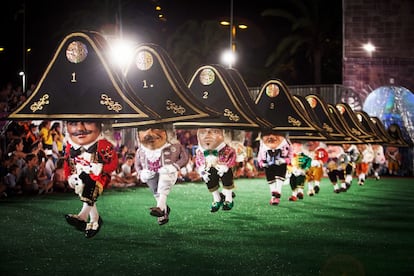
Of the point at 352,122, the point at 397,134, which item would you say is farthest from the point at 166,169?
the point at 397,134

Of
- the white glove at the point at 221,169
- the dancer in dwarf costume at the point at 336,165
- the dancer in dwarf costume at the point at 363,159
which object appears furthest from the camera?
the dancer in dwarf costume at the point at 363,159

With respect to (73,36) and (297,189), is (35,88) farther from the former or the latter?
(297,189)

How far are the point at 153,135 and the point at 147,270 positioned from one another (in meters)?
4.30

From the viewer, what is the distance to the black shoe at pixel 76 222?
12320mm

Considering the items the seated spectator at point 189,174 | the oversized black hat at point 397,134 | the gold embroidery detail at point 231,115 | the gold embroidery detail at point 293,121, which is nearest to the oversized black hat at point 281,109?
the gold embroidery detail at point 293,121

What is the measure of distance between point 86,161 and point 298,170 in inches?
340

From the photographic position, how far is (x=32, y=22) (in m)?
35.0

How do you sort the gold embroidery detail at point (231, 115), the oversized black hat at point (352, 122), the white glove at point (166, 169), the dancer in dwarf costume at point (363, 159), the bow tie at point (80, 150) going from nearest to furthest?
the bow tie at point (80, 150) < the white glove at point (166, 169) < the gold embroidery detail at point (231, 115) < the oversized black hat at point (352, 122) < the dancer in dwarf costume at point (363, 159)

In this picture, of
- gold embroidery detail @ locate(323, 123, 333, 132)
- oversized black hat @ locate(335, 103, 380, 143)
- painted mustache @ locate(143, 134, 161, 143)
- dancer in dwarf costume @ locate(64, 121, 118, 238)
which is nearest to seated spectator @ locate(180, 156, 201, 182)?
oversized black hat @ locate(335, 103, 380, 143)

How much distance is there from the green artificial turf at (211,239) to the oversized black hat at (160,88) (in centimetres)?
187

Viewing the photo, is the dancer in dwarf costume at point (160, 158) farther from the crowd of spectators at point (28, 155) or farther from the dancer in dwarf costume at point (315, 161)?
the dancer in dwarf costume at point (315, 161)

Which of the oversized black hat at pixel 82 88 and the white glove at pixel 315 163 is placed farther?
the white glove at pixel 315 163

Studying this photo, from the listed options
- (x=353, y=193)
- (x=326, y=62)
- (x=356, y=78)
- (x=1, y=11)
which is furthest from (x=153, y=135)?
(x=326, y=62)

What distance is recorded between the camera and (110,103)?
1234 cm
